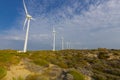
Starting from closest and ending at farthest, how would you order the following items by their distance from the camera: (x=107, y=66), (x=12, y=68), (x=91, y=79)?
(x=91, y=79)
(x=12, y=68)
(x=107, y=66)

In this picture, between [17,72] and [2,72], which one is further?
[17,72]

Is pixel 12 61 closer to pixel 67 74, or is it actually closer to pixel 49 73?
pixel 49 73

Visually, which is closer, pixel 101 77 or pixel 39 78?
pixel 39 78

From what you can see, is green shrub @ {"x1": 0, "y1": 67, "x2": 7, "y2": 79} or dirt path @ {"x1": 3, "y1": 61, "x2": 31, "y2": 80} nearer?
green shrub @ {"x1": 0, "y1": 67, "x2": 7, "y2": 79}

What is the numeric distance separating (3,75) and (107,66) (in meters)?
17.8

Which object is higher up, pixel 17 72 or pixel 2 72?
pixel 2 72

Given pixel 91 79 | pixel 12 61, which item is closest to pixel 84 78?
pixel 91 79

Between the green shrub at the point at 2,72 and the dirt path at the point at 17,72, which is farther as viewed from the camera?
the dirt path at the point at 17,72

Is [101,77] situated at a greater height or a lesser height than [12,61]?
lesser

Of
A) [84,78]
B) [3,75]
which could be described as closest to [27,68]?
[3,75]

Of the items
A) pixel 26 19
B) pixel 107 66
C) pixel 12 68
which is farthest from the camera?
pixel 26 19

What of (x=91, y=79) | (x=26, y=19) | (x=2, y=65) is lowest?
(x=91, y=79)

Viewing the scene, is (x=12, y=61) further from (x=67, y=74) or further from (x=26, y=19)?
(x=26, y=19)

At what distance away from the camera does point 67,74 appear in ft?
85.5
